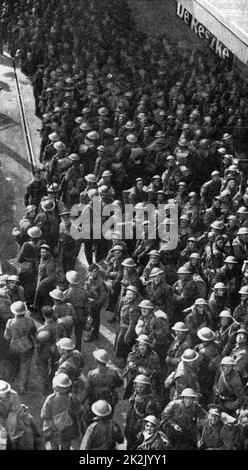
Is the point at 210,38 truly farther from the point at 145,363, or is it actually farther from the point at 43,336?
the point at 145,363

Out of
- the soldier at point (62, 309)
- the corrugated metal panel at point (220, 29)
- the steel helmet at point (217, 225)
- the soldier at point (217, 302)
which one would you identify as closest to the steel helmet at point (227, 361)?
the soldier at point (217, 302)

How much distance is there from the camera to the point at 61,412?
38.1 feet

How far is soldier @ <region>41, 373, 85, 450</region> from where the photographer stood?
11578mm

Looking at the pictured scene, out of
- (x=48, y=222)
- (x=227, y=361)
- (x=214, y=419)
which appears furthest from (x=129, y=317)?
(x=48, y=222)

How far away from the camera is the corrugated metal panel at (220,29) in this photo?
74.5 feet

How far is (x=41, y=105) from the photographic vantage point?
24.2m

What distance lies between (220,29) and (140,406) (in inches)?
601

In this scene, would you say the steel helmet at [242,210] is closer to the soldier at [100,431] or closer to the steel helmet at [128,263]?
the steel helmet at [128,263]

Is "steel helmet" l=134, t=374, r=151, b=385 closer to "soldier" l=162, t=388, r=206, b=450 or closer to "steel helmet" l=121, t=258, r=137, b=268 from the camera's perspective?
"soldier" l=162, t=388, r=206, b=450

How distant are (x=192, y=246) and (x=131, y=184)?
475 cm

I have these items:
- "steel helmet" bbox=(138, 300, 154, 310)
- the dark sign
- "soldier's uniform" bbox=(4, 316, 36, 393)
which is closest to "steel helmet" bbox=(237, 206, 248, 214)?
"steel helmet" bbox=(138, 300, 154, 310)

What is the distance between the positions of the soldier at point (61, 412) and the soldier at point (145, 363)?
1290mm

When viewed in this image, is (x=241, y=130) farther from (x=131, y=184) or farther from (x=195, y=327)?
(x=195, y=327)

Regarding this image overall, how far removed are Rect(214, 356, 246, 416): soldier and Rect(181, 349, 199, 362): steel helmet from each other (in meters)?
0.44
